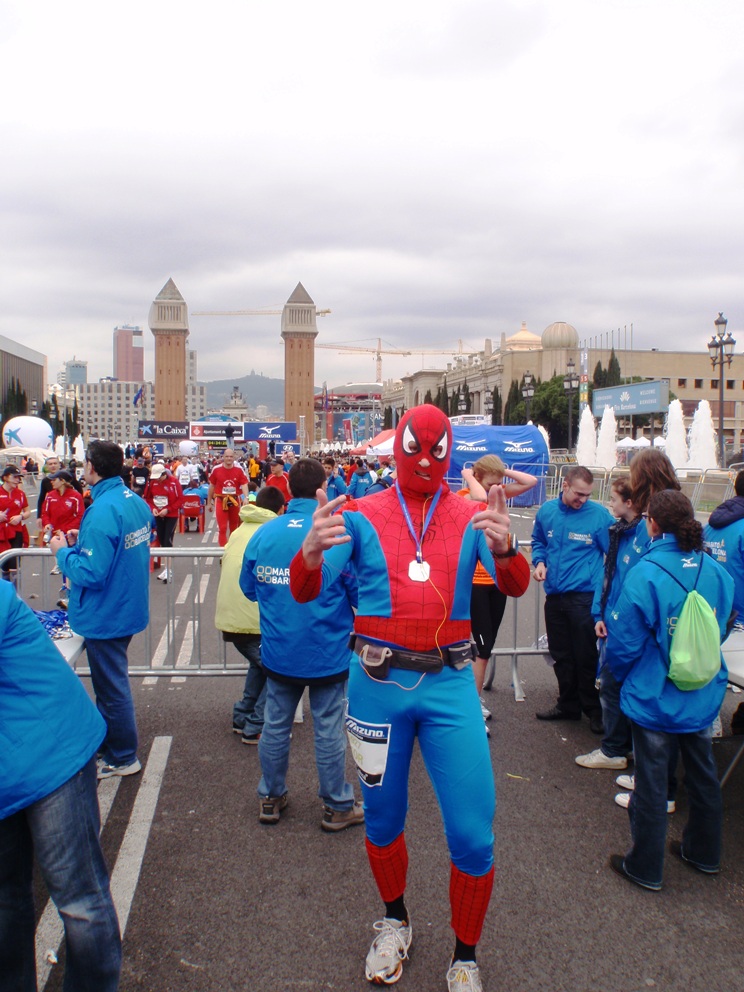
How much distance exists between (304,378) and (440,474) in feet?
469

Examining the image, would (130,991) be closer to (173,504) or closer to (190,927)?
(190,927)

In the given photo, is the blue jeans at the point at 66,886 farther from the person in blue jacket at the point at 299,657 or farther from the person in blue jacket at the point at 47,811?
the person in blue jacket at the point at 299,657

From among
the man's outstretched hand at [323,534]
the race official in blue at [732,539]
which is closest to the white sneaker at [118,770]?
the man's outstretched hand at [323,534]

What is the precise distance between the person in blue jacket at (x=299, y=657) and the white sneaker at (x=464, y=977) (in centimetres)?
138

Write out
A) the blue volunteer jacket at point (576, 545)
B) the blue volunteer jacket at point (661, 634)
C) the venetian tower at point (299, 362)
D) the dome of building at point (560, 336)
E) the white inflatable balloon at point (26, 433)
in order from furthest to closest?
the venetian tower at point (299, 362)
the dome of building at point (560, 336)
the white inflatable balloon at point (26, 433)
the blue volunteer jacket at point (576, 545)
the blue volunteer jacket at point (661, 634)

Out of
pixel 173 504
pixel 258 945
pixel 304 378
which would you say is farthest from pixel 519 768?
pixel 304 378

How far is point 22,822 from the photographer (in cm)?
237

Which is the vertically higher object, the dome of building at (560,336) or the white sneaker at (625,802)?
the dome of building at (560,336)

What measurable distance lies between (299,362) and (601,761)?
470ft

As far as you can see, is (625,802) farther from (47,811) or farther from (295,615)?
(47,811)

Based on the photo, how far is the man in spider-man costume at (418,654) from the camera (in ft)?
8.98

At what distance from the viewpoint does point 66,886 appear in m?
2.35

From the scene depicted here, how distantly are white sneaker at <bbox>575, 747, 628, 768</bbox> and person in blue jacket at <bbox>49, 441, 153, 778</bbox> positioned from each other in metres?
2.89

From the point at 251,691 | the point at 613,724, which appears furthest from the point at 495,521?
the point at 251,691
